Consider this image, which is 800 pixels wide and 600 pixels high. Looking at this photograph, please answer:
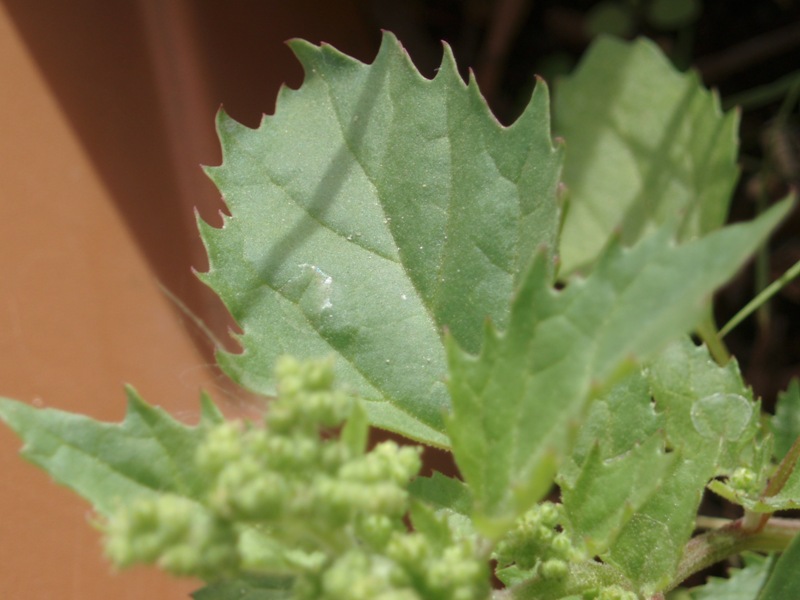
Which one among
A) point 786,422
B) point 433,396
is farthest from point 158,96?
point 786,422

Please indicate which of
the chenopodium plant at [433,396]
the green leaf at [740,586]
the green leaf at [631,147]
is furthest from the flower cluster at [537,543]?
the green leaf at [631,147]

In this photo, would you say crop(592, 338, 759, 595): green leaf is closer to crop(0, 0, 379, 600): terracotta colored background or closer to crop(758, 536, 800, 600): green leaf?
crop(758, 536, 800, 600): green leaf

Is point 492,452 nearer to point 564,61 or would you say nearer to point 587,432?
point 587,432

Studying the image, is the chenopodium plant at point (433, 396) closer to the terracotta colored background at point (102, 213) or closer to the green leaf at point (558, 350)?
the green leaf at point (558, 350)

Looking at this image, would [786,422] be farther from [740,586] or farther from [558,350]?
[558,350]

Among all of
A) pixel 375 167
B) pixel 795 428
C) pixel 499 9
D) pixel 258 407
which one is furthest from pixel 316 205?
pixel 499 9
